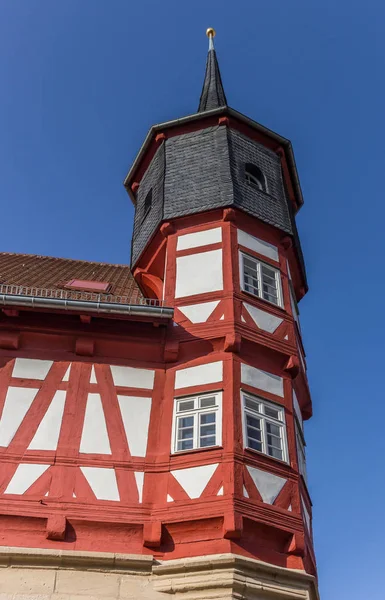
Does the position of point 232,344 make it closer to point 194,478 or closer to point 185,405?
point 185,405

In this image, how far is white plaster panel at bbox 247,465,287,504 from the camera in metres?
11.3

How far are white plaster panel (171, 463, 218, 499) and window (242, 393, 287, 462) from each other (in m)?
0.82

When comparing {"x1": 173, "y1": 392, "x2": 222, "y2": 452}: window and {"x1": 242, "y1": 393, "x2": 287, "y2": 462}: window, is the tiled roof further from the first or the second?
{"x1": 242, "y1": 393, "x2": 287, "y2": 462}: window

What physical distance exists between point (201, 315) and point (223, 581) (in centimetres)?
504

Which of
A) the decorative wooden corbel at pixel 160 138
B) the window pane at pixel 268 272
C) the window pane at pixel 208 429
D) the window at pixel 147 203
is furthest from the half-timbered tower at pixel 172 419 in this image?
the decorative wooden corbel at pixel 160 138

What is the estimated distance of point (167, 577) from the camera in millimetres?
10438

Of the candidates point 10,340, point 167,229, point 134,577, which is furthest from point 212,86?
point 134,577

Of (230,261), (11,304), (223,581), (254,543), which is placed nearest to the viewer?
(223,581)

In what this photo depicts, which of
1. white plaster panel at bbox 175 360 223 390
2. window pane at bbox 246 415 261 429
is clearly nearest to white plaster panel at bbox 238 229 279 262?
white plaster panel at bbox 175 360 223 390

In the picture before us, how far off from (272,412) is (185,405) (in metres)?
1.58

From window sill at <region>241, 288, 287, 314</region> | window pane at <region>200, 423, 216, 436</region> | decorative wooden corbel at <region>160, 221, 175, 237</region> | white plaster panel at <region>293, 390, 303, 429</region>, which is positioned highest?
decorative wooden corbel at <region>160, 221, 175, 237</region>

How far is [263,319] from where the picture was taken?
13688 mm

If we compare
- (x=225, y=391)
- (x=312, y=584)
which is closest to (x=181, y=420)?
(x=225, y=391)

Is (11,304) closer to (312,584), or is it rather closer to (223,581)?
(223,581)
